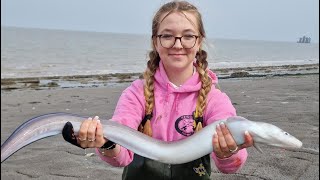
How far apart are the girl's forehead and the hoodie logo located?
75 centimetres

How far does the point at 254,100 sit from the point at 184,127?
835cm

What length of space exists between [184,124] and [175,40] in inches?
28.4

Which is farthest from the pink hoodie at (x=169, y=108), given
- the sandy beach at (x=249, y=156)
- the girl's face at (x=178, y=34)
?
the sandy beach at (x=249, y=156)

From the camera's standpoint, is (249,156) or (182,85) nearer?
(182,85)

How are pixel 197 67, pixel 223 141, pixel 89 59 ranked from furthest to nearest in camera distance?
pixel 89 59, pixel 197 67, pixel 223 141

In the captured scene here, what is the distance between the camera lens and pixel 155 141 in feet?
10.3

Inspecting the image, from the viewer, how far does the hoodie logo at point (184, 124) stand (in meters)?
3.55

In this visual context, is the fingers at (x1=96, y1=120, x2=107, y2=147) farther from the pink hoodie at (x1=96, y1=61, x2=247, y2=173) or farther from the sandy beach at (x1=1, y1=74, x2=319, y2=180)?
the sandy beach at (x1=1, y1=74, x2=319, y2=180)

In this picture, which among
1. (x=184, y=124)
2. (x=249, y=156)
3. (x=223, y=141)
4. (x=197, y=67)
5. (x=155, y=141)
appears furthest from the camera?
(x=249, y=156)

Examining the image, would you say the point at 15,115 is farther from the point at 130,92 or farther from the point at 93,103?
the point at 130,92

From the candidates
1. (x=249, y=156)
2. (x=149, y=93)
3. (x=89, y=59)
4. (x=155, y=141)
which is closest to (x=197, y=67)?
(x=149, y=93)

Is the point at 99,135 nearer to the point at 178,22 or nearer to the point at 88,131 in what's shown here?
the point at 88,131

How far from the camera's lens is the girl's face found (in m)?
3.45

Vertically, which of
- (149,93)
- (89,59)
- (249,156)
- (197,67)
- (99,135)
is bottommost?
(89,59)
